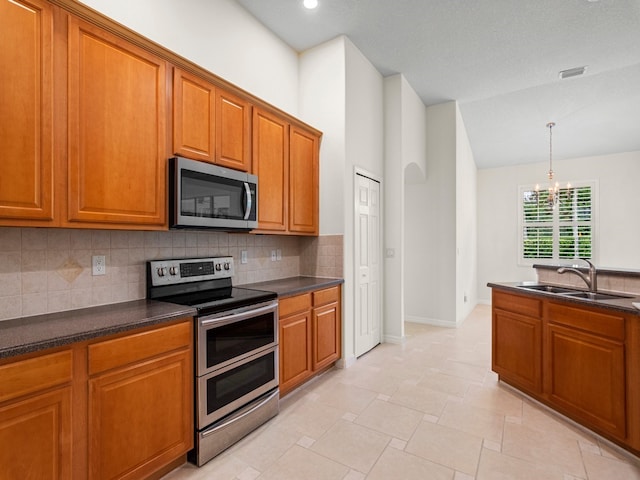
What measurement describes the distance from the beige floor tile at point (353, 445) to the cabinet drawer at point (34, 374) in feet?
4.95

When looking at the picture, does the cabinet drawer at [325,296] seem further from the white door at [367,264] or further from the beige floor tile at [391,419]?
the beige floor tile at [391,419]

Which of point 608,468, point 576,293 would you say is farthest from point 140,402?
point 576,293

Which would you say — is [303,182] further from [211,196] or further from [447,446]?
[447,446]

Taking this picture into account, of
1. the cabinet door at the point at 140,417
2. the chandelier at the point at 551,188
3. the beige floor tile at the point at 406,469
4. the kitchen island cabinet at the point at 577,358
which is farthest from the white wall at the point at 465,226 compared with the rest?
the cabinet door at the point at 140,417

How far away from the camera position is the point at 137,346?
1669 millimetres

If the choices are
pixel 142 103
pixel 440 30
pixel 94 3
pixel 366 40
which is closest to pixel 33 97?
pixel 142 103

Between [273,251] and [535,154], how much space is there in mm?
5962

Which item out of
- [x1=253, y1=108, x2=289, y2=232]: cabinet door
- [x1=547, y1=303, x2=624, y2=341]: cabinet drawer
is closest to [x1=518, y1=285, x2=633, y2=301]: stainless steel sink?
[x1=547, y1=303, x2=624, y2=341]: cabinet drawer

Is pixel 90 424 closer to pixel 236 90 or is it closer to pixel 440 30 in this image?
pixel 236 90

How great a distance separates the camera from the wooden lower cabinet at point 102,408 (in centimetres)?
130

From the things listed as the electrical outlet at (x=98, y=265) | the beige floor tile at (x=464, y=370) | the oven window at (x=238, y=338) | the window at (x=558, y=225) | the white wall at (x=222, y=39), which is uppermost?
the white wall at (x=222, y=39)

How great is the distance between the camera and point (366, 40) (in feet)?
11.9

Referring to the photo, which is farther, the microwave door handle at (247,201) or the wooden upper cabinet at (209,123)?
the microwave door handle at (247,201)

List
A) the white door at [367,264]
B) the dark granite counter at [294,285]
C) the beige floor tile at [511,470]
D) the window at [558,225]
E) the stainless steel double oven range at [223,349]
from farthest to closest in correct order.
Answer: the window at [558,225], the white door at [367,264], the dark granite counter at [294,285], the stainless steel double oven range at [223,349], the beige floor tile at [511,470]
